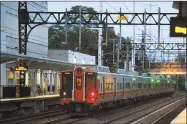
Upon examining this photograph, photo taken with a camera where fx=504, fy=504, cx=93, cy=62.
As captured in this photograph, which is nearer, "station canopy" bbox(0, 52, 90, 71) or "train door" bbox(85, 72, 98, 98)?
"station canopy" bbox(0, 52, 90, 71)

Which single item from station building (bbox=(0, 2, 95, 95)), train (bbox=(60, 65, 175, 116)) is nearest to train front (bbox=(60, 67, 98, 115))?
train (bbox=(60, 65, 175, 116))

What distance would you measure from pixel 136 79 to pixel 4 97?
16013 millimetres

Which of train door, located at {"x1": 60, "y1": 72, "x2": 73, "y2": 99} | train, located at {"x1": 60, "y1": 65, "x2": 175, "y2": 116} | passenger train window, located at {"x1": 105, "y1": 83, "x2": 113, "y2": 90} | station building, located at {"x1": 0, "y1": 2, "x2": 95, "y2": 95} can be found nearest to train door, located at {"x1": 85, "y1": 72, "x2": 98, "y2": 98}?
train, located at {"x1": 60, "y1": 65, "x2": 175, "y2": 116}

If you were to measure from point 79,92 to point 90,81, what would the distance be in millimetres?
804

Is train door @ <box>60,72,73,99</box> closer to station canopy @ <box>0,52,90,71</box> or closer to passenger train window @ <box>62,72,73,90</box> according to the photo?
passenger train window @ <box>62,72,73,90</box>

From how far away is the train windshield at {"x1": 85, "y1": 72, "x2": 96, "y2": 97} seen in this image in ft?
83.2

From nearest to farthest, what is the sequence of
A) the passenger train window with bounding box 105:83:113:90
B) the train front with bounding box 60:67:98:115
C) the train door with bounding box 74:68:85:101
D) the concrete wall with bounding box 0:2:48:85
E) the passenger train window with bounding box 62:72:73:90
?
the train front with bounding box 60:67:98:115 → the train door with bounding box 74:68:85:101 → the passenger train window with bounding box 62:72:73:90 → the passenger train window with bounding box 105:83:113:90 → the concrete wall with bounding box 0:2:48:85

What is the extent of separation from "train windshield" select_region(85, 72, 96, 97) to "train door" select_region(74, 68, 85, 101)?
0.18 meters

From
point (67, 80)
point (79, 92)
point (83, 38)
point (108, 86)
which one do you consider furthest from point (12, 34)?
point (83, 38)

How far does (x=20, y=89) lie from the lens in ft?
94.5

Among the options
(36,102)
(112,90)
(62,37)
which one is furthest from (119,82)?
(62,37)

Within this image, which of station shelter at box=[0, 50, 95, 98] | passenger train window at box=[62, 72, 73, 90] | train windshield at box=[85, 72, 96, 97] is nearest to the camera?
train windshield at box=[85, 72, 96, 97]

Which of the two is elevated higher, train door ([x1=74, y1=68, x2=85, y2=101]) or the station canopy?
the station canopy

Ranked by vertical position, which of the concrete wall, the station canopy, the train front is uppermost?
the concrete wall
